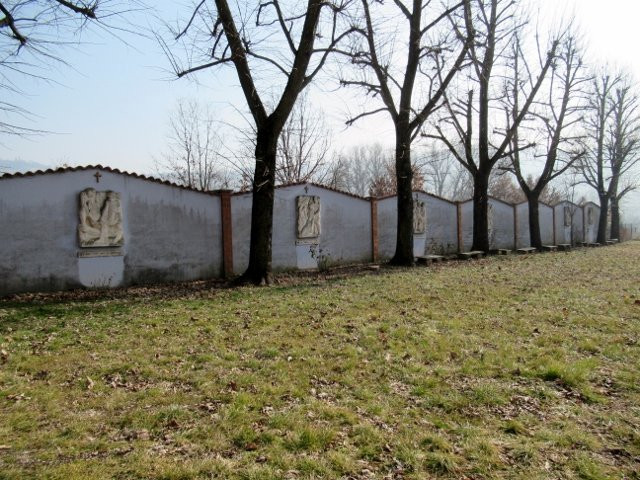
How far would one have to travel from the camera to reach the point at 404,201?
15.7 metres

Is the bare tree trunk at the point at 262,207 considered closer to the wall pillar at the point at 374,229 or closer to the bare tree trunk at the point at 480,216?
the wall pillar at the point at 374,229

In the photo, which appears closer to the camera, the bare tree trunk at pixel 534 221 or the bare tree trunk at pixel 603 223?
the bare tree trunk at pixel 534 221

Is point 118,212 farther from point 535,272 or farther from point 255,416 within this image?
point 535,272

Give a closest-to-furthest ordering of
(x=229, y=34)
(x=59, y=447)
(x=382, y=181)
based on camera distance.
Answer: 1. (x=59, y=447)
2. (x=229, y=34)
3. (x=382, y=181)

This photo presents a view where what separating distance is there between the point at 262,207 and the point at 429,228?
11373mm

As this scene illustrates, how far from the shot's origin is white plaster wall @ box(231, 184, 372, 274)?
14.0 metres

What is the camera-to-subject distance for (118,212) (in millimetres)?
11766

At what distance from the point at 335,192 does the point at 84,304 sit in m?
9.49

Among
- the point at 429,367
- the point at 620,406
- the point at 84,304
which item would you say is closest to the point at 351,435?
the point at 429,367

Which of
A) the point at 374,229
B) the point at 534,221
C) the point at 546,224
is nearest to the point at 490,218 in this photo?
the point at 534,221

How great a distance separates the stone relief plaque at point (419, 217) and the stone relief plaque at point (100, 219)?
40.3 ft

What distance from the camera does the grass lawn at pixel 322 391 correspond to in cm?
330

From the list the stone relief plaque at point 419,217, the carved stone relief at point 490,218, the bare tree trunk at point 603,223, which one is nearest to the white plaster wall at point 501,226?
the carved stone relief at point 490,218

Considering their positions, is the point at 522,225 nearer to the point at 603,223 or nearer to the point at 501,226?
the point at 501,226
